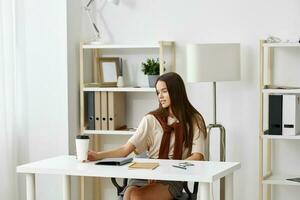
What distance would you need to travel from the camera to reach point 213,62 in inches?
183

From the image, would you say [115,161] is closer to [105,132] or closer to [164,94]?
[164,94]

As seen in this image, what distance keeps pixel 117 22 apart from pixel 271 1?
Answer: 4.38 feet

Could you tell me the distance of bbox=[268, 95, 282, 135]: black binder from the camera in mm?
4645

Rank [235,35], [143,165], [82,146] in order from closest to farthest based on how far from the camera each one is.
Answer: [143,165], [82,146], [235,35]

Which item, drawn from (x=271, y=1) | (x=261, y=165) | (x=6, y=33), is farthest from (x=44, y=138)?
(x=271, y=1)

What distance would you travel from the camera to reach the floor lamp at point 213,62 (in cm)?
465

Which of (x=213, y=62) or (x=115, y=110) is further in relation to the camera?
(x=115, y=110)

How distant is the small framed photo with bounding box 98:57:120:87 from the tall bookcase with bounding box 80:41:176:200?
9 centimetres

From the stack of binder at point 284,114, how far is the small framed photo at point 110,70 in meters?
1.37

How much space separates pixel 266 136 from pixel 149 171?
4.95 feet

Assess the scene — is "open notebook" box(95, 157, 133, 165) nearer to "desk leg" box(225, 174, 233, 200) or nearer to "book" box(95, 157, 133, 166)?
"book" box(95, 157, 133, 166)

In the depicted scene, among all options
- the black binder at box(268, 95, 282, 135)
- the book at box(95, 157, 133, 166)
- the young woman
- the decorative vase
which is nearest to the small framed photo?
the decorative vase

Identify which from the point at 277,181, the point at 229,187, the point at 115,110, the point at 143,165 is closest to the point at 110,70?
the point at 115,110

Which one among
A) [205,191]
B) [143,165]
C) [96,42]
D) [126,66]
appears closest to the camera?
[205,191]
